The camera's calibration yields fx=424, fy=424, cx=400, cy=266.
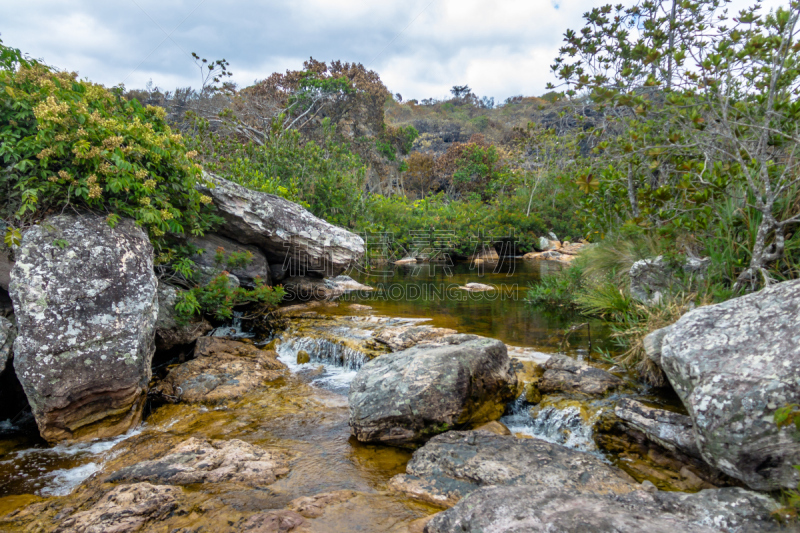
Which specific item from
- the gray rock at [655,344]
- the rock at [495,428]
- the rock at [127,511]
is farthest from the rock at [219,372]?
the gray rock at [655,344]

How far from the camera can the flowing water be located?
3232 mm

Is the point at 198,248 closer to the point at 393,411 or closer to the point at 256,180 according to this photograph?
the point at 256,180

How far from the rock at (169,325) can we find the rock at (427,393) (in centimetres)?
313

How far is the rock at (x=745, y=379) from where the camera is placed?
248 cm

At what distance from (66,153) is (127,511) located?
3.86 metres

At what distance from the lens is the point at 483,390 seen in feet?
14.0

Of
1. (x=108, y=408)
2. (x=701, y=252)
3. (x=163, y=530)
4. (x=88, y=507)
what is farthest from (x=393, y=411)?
(x=701, y=252)

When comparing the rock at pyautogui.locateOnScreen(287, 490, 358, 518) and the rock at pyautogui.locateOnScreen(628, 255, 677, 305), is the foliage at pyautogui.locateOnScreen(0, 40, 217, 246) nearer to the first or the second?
the rock at pyautogui.locateOnScreen(287, 490, 358, 518)

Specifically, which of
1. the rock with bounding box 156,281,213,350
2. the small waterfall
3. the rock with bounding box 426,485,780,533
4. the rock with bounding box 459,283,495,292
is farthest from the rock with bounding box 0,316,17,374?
the rock with bounding box 459,283,495,292

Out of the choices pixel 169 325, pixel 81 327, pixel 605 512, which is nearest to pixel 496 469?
pixel 605 512

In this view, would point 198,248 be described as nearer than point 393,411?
No

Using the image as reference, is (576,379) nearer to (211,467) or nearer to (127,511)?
(211,467)

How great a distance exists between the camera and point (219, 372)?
554cm

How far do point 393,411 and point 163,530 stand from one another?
6.41 feet
